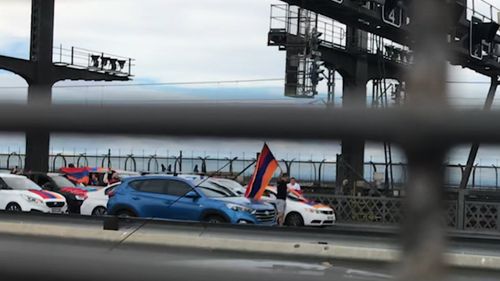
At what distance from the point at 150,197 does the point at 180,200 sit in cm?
168

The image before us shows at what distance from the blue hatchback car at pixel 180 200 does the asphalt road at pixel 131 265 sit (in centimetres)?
564

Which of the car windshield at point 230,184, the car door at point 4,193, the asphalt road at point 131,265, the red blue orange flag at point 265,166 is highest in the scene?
the red blue orange flag at point 265,166

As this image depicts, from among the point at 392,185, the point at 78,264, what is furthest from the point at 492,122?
the point at 78,264

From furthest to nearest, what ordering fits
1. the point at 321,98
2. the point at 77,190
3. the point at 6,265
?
the point at 77,190 < the point at 6,265 < the point at 321,98

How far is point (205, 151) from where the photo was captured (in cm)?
126

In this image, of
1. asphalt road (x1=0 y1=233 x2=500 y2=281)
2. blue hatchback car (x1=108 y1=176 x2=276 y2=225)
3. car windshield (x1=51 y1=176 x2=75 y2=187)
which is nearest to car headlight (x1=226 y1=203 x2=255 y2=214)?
blue hatchback car (x1=108 y1=176 x2=276 y2=225)

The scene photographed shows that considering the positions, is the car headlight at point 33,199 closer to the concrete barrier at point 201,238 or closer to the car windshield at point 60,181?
the car windshield at point 60,181

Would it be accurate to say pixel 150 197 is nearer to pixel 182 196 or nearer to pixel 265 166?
pixel 182 196

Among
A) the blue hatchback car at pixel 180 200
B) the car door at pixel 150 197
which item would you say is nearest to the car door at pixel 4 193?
the blue hatchback car at pixel 180 200

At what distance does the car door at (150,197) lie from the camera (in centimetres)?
809

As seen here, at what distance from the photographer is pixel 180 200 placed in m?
7.70

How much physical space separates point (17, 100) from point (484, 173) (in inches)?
47.8

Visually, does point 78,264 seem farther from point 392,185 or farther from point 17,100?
point 392,185

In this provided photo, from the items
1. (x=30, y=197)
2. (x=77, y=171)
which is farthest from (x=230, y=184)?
(x=30, y=197)
